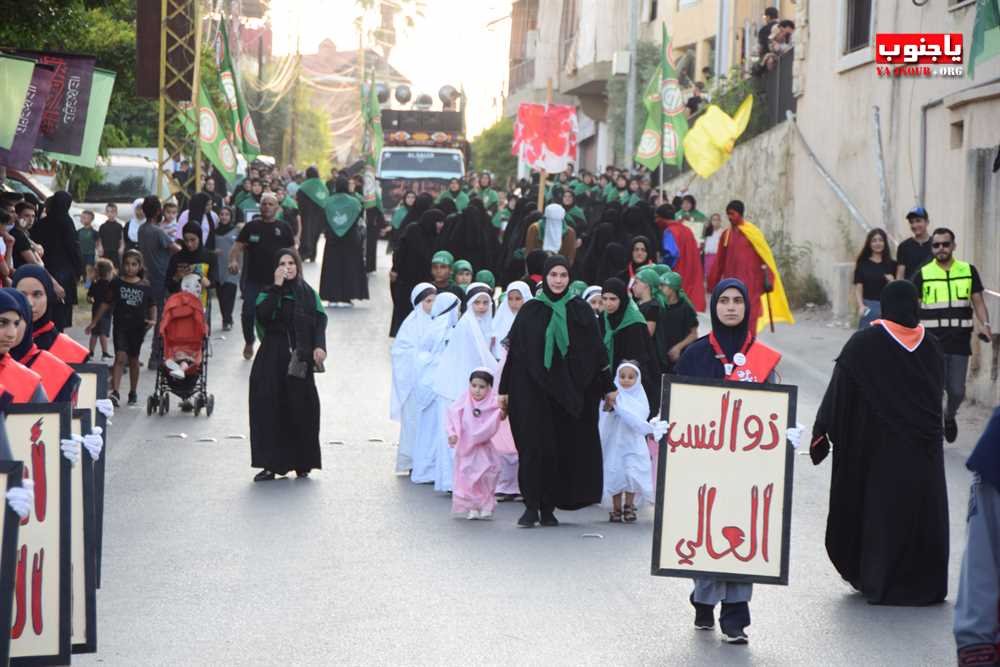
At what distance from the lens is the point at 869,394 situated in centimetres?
901

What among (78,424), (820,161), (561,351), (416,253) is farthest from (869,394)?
(820,161)

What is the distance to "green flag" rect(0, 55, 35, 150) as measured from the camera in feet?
51.8

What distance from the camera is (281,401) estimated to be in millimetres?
12758

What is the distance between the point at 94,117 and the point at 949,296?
7.61m

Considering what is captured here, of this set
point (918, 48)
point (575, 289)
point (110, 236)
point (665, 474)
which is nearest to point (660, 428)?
point (665, 474)

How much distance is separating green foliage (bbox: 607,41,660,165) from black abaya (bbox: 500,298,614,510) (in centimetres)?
3450

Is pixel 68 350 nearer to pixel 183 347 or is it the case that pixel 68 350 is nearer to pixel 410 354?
pixel 410 354

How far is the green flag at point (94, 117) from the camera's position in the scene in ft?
55.3

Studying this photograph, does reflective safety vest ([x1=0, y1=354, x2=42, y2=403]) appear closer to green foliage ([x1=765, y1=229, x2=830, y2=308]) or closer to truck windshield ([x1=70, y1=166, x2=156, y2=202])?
green foliage ([x1=765, y1=229, x2=830, y2=308])

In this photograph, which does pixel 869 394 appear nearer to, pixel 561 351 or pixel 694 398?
pixel 694 398

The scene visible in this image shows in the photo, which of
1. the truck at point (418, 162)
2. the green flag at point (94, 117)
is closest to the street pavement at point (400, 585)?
the green flag at point (94, 117)

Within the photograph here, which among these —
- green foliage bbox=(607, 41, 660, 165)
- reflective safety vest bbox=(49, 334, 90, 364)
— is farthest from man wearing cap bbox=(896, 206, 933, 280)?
green foliage bbox=(607, 41, 660, 165)

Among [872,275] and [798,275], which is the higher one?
[872,275]

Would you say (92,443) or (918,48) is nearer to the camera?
(92,443)
